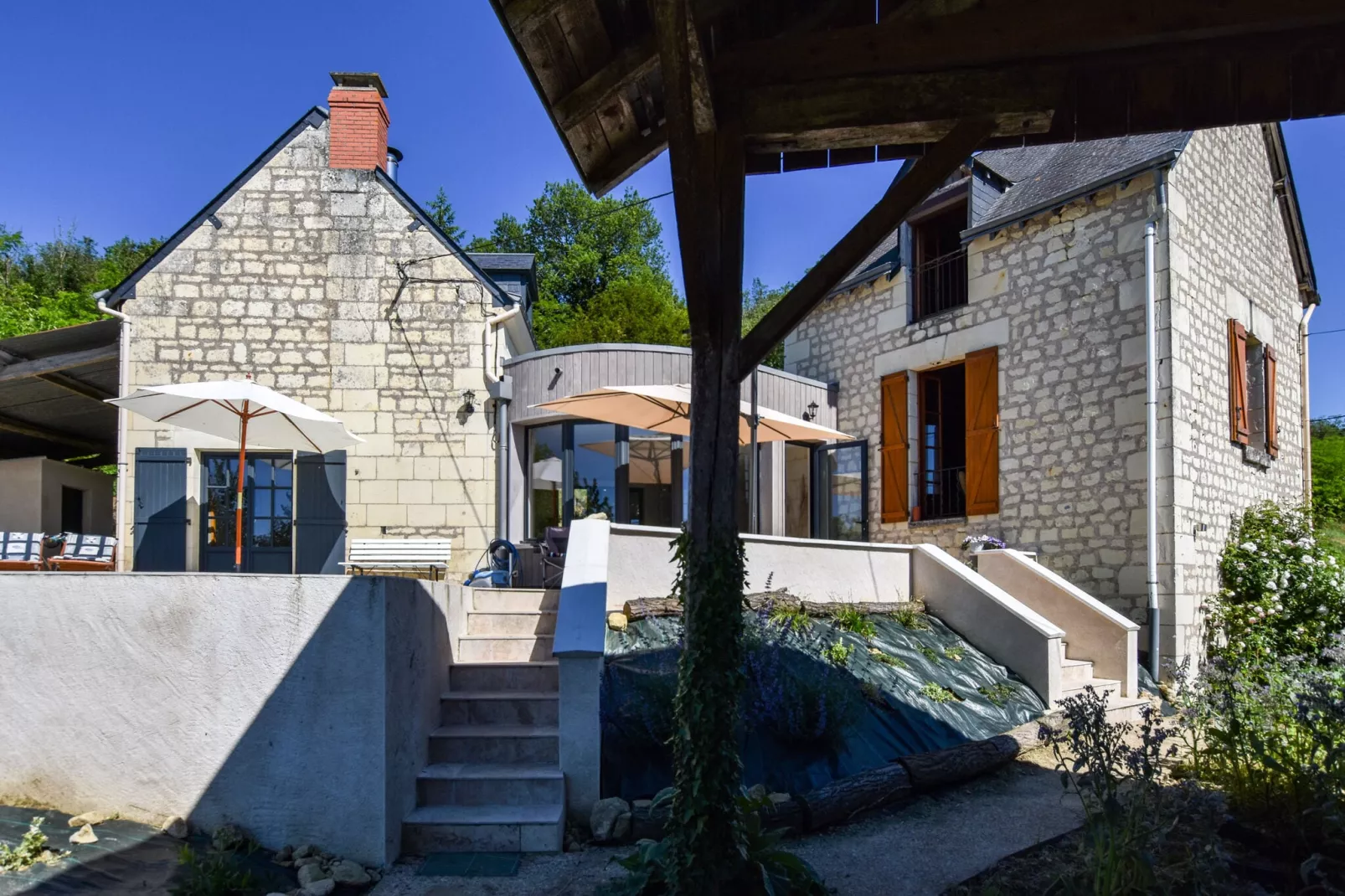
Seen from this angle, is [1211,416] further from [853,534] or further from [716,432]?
[716,432]

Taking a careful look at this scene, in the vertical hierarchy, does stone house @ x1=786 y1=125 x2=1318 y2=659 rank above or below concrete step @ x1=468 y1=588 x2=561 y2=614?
above

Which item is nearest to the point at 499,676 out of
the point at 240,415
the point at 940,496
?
the point at 240,415

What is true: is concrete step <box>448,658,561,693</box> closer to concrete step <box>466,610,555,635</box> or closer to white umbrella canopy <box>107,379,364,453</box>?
concrete step <box>466,610,555,635</box>

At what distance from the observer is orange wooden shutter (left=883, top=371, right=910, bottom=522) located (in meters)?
11.2

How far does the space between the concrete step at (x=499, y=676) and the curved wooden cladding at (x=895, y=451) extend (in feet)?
21.7

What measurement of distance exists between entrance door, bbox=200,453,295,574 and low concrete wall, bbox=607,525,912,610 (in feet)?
15.6

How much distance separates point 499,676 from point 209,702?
1.86m

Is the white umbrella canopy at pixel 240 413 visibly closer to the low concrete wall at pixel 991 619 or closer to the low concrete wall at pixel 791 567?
the low concrete wall at pixel 791 567

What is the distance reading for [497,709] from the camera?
539 cm

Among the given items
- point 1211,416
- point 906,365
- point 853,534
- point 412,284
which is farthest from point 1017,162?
point 412,284

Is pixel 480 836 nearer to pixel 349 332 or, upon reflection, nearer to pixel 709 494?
pixel 709 494

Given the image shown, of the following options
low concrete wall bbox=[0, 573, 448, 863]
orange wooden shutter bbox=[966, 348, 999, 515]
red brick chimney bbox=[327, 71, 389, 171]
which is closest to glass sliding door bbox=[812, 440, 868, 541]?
orange wooden shutter bbox=[966, 348, 999, 515]

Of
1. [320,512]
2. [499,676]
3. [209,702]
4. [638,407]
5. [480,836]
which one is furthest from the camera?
[320,512]

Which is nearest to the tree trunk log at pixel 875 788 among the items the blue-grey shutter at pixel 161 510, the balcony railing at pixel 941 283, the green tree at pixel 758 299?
the balcony railing at pixel 941 283
